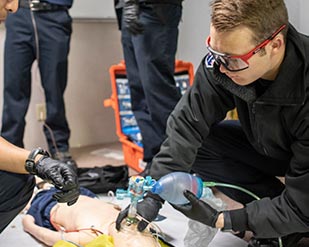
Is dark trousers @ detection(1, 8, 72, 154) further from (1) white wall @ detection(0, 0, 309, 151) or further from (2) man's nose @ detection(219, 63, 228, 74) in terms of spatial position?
(2) man's nose @ detection(219, 63, 228, 74)

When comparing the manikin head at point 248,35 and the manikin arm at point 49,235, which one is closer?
the manikin head at point 248,35

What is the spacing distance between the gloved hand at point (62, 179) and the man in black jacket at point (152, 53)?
919mm

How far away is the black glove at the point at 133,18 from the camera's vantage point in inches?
88.8

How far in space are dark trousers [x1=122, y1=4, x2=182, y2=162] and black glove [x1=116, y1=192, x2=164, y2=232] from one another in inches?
36.4

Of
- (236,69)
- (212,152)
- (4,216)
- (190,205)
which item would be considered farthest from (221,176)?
(4,216)

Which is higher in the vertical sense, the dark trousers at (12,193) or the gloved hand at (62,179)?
the gloved hand at (62,179)

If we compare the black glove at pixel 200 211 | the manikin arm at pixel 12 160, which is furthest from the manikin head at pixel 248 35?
the manikin arm at pixel 12 160

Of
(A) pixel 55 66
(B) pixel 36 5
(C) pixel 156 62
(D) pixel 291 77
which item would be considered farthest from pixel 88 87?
(D) pixel 291 77

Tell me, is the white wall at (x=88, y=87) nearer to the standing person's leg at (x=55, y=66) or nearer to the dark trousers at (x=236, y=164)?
the standing person's leg at (x=55, y=66)

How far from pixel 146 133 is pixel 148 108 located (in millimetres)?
131

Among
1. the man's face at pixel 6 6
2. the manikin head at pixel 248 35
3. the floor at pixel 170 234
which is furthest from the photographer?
the floor at pixel 170 234

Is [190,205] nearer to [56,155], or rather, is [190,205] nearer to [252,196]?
[252,196]

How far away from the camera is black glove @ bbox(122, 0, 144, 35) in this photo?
88.8 inches

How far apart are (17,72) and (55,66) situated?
0.72 feet
